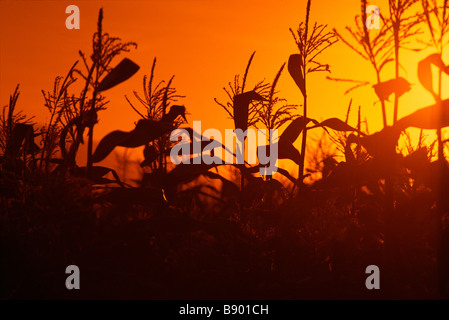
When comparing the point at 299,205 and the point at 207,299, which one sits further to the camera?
the point at 299,205

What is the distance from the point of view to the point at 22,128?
126 inches

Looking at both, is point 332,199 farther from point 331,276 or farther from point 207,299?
point 207,299

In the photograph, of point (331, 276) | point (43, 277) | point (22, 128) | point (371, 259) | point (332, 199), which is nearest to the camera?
point (43, 277)

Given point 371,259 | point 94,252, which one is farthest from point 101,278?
point 371,259

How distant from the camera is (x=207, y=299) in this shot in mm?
2182

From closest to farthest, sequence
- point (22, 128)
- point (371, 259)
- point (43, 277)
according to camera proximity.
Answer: point (43, 277)
point (371, 259)
point (22, 128)

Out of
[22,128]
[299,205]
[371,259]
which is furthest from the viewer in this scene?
[22,128]

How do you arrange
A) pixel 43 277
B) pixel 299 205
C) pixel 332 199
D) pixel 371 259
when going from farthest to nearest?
pixel 332 199
pixel 299 205
pixel 371 259
pixel 43 277

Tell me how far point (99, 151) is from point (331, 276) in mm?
1234
